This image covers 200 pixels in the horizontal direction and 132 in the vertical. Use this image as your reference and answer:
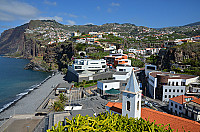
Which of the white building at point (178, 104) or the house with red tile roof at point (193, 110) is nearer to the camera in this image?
the house with red tile roof at point (193, 110)

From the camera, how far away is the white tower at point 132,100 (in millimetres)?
15414

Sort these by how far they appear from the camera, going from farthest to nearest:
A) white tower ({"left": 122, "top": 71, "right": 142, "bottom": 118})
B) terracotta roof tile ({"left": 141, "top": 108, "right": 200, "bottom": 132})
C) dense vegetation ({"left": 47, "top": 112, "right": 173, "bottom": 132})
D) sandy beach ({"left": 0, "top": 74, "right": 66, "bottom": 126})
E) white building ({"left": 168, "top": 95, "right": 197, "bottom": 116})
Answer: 1. sandy beach ({"left": 0, "top": 74, "right": 66, "bottom": 126})
2. white building ({"left": 168, "top": 95, "right": 197, "bottom": 116})
3. white tower ({"left": 122, "top": 71, "right": 142, "bottom": 118})
4. terracotta roof tile ({"left": 141, "top": 108, "right": 200, "bottom": 132})
5. dense vegetation ({"left": 47, "top": 112, "right": 173, "bottom": 132})

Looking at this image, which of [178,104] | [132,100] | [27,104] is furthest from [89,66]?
[132,100]

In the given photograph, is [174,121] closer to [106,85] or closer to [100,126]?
[100,126]

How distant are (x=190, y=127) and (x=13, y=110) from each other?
31.6m

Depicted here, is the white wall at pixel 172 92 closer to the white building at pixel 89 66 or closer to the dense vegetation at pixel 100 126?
the dense vegetation at pixel 100 126

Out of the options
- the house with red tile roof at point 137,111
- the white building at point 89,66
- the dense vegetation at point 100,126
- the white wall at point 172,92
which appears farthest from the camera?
the white building at point 89,66

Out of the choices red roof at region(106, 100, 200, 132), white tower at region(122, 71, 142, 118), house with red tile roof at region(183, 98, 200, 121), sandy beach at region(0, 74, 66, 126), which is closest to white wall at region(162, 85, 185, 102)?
house with red tile roof at region(183, 98, 200, 121)

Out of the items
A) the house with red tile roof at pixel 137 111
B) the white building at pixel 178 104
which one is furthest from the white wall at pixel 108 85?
the house with red tile roof at pixel 137 111

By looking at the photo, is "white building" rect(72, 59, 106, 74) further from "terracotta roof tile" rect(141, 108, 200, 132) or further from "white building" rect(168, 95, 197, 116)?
"terracotta roof tile" rect(141, 108, 200, 132)

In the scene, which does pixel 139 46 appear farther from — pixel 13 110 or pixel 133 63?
pixel 13 110

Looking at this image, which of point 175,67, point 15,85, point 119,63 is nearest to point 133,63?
point 119,63

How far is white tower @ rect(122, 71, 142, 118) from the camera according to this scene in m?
15.4

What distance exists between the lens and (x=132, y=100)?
1552cm
